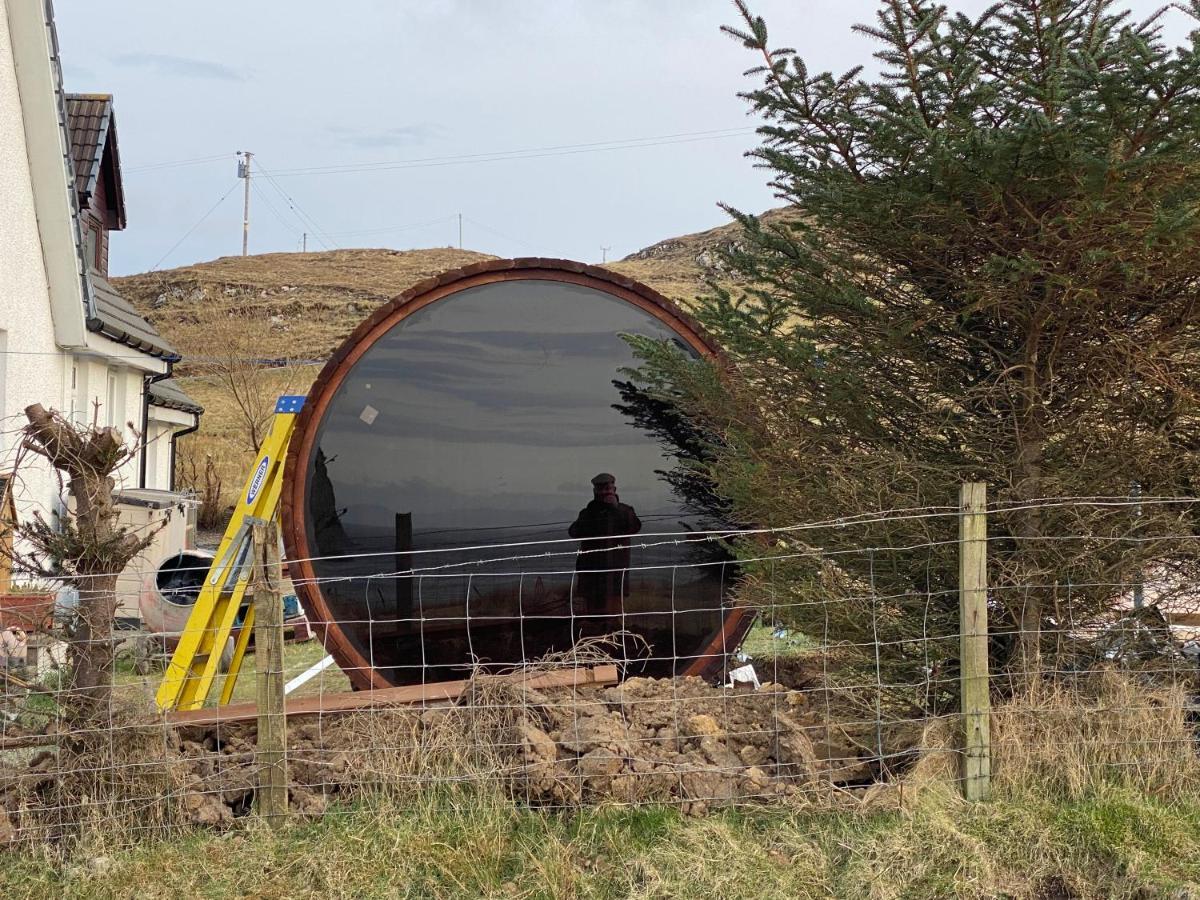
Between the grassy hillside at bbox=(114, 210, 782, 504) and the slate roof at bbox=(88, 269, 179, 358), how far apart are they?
7289 mm

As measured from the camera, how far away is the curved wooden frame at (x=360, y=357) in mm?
Result: 5922

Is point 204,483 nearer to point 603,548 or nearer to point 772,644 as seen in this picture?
point 772,644

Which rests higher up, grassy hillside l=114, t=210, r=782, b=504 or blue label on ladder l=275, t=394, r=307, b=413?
grassy hillside l=114, t=210, r=782, b=504

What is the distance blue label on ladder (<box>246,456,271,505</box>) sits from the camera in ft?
21.0

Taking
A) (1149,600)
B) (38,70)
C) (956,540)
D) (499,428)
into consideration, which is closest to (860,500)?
(956,540)

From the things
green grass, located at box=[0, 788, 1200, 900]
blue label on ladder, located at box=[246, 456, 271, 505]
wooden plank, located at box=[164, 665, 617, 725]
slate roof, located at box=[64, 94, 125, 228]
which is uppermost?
slate roof, located at box=[64, 94, 125, 228]

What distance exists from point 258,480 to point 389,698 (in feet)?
5.77

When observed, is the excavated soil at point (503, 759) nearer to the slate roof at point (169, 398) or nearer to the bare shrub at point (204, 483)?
the slate roof at point (169, 398)

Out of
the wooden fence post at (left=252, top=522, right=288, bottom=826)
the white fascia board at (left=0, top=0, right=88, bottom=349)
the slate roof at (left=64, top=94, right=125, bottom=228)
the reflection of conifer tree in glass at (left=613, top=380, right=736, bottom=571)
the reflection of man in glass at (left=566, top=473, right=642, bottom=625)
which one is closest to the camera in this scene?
the wooden fence post at (left=252, top=522, right=288, bottom=826)

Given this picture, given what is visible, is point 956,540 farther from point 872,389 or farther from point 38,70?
point 38,70

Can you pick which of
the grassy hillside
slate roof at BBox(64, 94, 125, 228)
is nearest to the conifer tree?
the grassy hillside

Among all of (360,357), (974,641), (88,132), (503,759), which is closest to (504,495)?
(360,357)

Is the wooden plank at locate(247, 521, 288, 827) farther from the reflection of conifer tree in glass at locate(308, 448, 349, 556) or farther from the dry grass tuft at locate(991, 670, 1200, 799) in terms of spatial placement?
the dry grass tuft at locate(991, 670, 1200, 799)

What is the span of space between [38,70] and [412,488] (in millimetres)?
8005
